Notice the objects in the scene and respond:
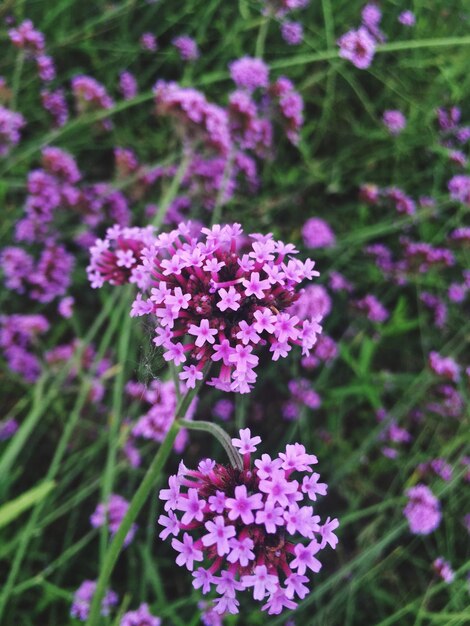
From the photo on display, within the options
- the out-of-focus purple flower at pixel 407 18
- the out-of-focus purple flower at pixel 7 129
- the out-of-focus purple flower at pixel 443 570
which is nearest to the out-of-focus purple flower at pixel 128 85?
the out-of-focus purple flower at pixel 7 129

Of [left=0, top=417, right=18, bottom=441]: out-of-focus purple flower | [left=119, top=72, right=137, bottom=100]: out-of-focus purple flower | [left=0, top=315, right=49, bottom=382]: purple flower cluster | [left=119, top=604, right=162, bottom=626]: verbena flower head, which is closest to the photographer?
[left=119, top=604, right=162, bottom=626]: verbena flower head

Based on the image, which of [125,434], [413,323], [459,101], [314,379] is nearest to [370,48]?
[459,101]

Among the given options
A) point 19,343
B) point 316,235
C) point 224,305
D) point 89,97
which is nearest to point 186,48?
point 89,97

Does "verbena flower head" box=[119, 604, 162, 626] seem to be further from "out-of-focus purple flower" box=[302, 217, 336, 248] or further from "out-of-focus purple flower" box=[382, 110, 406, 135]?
"out-of-focus purple flower" box=[382, 110, 406, 135]

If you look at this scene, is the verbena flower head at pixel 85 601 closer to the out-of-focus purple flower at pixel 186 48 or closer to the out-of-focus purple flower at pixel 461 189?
the out-of-focus purple flower at pixel 461 189

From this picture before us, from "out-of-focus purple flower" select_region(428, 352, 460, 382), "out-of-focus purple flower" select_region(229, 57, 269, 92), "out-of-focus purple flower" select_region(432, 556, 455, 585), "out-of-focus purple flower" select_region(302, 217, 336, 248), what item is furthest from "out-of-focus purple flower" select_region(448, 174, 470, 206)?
"out-of-focus purple flower" select_region(432, 556, 455, 585)
